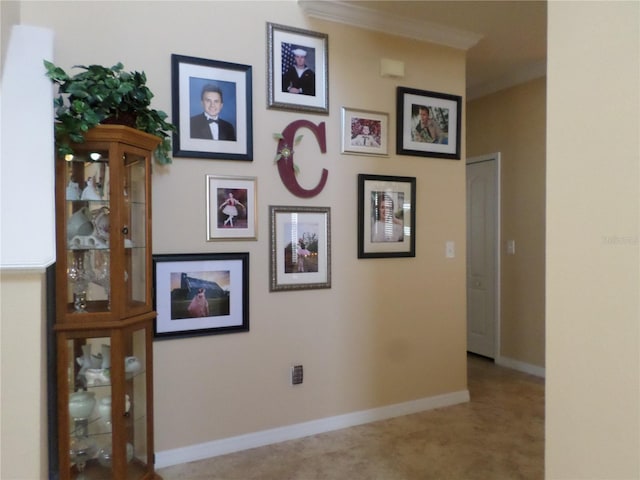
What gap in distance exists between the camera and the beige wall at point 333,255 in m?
2.43

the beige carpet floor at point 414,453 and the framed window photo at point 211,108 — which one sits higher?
the framed window photo at point 211,108

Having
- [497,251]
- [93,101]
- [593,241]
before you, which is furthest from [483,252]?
[93,101]

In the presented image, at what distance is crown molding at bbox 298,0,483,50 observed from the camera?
2789 mm

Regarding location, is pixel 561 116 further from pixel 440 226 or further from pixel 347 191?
pixel 440 226

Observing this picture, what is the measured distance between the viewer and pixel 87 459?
6.66 ft

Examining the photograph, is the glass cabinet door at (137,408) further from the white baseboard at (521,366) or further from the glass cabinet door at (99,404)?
the white baseboard at (521,366)

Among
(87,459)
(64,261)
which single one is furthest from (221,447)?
(64,261)

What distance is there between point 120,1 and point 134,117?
78 cm

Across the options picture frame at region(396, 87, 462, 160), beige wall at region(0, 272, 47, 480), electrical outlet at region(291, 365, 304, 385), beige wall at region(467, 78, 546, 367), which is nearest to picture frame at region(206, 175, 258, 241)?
electrical outlet at region(291, 365, 304, 385)

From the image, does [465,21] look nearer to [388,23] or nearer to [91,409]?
[388,23]

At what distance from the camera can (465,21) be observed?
3.05 metres

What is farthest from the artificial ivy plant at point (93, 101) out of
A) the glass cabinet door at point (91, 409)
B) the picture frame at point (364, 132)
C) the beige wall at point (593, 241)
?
the beige wall at point (593, 241)

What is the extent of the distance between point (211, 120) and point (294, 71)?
0.63 m

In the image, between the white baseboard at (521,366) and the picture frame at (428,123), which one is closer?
the picture frame at (428,123)
